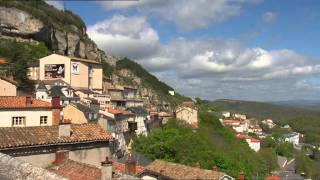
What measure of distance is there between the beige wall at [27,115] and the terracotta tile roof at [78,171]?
1997 cm

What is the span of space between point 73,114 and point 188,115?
43656 mm

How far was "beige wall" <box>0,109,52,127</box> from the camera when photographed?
127ft

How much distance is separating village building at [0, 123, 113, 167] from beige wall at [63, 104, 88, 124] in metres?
29.1

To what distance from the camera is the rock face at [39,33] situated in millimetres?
94438

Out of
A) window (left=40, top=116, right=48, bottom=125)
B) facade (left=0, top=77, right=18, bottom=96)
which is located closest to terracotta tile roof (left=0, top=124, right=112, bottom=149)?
window (left=40, top=116, right=48, bottom=125)

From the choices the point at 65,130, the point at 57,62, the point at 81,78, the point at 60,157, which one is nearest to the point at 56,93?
the point at 57,62

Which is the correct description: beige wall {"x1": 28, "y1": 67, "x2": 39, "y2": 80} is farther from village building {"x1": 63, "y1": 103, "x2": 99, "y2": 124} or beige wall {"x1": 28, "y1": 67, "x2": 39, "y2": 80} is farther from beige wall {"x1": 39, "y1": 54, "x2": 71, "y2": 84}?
village building {"x1": 63, "y1": 103, "x2": 99, "y2": 124}

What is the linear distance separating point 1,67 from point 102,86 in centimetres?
2920

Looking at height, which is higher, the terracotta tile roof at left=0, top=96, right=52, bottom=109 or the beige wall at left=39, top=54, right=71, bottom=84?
the beige wall at left=39, top=54, right=71, bottom=84

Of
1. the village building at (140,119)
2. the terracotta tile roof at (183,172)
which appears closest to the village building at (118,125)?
the village building at (140,119)

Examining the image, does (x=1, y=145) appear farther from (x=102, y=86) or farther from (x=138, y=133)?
(x=102, y=86)

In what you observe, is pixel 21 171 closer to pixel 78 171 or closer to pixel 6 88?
pixel 78 171

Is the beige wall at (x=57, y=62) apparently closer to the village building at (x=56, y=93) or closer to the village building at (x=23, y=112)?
the village building at (x=56, y=93)

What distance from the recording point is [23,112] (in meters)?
40.2
